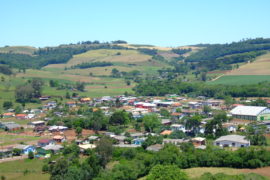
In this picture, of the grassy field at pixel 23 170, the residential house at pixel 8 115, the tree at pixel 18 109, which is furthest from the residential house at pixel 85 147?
the tree at pixel 18 109

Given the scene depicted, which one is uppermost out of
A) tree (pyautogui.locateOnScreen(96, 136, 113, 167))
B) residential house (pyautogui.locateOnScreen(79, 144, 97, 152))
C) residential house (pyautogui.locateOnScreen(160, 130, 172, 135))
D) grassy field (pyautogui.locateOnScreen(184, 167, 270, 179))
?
tree (pyautogui.locateOnScreen(96, 136, 113, 167))

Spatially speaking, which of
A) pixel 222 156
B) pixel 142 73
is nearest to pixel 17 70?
pixel 142 73

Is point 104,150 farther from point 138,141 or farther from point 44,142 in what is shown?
point 44,142

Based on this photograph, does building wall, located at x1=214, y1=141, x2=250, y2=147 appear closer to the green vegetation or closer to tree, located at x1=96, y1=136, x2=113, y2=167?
tree, located at x1=96, y1=136, x2=113, y2=167

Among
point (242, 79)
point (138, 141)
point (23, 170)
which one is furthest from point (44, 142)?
point (242, 79)

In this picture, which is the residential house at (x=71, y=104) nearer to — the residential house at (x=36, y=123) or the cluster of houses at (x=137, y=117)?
the cluster of houses at (x=137, y=117)

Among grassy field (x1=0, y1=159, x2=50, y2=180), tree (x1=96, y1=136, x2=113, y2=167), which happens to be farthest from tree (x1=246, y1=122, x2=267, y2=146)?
grassy field (x1=0, y1=159, x2=50, y2=180)

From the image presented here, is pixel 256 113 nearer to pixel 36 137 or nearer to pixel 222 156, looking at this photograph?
pixel 222 156
